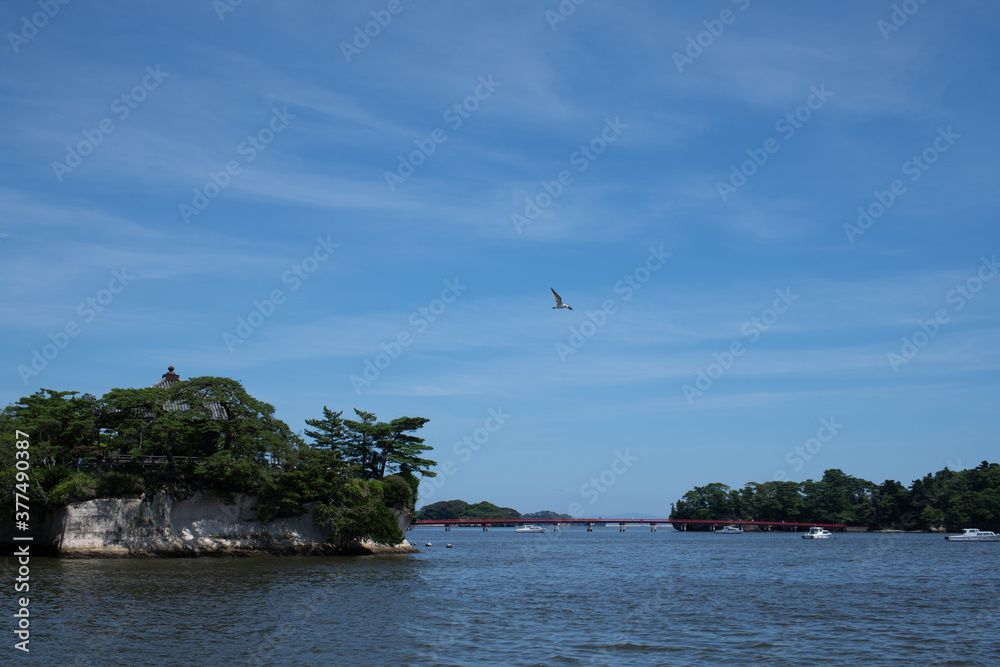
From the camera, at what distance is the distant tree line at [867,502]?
Answer: 138 meters

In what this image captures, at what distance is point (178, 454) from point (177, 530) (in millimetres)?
5721

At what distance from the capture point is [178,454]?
186 ft

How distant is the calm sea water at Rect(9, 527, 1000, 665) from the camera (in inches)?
854

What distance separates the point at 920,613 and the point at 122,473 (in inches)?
1914

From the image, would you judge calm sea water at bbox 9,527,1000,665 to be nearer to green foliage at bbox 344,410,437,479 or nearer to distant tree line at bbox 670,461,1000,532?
green foliage at bbox 344,410,437,479

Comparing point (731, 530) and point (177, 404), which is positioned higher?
point (177, 404)

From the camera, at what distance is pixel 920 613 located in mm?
30750

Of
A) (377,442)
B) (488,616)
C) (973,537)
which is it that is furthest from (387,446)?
(973,537)

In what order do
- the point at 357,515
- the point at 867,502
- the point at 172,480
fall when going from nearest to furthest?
the point at 172,480, the point at 357,515, the point at 867,502

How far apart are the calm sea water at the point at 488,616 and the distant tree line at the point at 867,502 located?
105 metres

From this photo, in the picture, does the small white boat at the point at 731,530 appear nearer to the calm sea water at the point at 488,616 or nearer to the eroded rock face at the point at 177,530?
the calm sea water at the point at 488,616

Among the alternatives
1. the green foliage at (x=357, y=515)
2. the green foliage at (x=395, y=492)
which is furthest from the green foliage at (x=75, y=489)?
the green foliage at (x=395, y=492)

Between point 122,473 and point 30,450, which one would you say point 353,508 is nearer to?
point 122,473

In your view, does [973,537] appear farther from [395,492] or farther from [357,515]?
[357,515]
